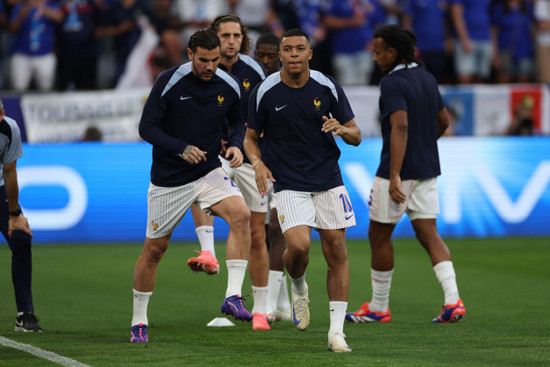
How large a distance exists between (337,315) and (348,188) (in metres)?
8.84

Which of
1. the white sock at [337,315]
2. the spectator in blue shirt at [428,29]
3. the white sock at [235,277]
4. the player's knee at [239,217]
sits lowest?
the white sock at [337,315]

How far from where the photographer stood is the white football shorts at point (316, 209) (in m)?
7.81

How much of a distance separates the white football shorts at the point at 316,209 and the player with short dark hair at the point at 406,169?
1.51 meters

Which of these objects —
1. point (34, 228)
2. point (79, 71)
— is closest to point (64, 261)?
point (34, 228)

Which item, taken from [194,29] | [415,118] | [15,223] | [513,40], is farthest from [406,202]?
[513,40]

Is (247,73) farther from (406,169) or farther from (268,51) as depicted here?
(406,169)

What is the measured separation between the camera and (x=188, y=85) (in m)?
8.24

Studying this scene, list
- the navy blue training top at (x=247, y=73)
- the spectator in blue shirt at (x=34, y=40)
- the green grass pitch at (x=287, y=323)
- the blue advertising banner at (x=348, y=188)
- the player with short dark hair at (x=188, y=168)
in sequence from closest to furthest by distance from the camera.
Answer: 1. the green grass pitch at (x=287, y=323)
2. the player with short dark hair at (x=188, y=168)
3. the navy blue training top at (x=247, y=73)
4. the blue advertising banner at (x=348, y=188)
5. the spectator in blue shirt at (x=34, y=40)

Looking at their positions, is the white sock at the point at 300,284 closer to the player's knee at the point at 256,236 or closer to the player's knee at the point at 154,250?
the player's knee at the point at 154,250

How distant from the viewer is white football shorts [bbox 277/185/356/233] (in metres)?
7.81

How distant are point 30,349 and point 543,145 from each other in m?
11.2

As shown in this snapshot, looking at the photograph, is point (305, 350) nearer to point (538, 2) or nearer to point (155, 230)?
point (155, 230)

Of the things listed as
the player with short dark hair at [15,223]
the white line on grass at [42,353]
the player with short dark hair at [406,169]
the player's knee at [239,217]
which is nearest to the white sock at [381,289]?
the player with short dark hair at [406,169]

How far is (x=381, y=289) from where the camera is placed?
31.2ft
